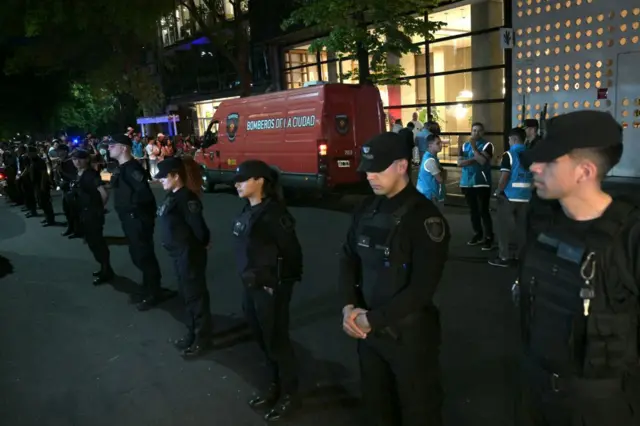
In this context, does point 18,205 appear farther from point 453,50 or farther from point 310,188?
Answer: point 453,50

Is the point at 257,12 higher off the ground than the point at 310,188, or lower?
higher

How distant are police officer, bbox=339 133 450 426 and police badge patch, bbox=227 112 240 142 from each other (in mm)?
11401

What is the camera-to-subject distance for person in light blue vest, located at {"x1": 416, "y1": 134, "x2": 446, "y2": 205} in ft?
21.2

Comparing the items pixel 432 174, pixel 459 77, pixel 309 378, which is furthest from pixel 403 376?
pixel 459 77

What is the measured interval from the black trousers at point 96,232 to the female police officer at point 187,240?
2633mm

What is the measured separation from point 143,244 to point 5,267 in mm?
3763

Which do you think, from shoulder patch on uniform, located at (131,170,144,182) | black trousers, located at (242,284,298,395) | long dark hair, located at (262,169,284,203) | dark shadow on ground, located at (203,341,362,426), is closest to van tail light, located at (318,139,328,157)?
shoulder patch on uniform, located at (131,170,144,182)

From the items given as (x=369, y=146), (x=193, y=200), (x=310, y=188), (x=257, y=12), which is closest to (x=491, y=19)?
(x=310, y=188)

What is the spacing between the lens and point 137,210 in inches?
233

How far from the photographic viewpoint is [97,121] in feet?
119

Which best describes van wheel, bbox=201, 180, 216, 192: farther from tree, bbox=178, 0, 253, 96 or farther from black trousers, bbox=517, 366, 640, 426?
black trousers, bbox=517, 366, 640, 426

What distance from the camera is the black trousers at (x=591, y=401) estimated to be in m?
1.83

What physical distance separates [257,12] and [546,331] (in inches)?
857

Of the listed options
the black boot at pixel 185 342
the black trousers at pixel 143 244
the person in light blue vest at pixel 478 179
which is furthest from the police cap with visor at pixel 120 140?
the person in light blue vest at pixel 478 179
